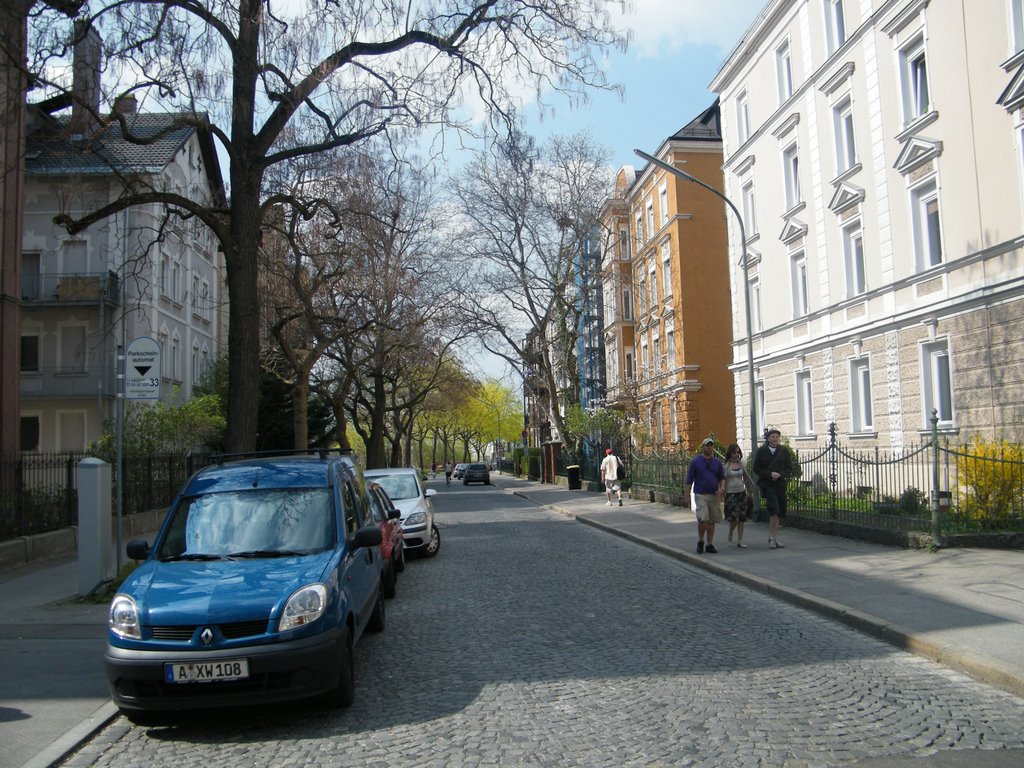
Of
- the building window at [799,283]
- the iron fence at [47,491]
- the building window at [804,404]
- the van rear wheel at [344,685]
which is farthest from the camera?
the building window at [799,283]

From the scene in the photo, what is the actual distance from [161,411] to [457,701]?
859 inches

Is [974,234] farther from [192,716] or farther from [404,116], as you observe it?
[192,716]

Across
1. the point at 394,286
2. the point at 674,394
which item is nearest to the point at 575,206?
the point at 674,394

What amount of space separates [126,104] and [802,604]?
1124cm

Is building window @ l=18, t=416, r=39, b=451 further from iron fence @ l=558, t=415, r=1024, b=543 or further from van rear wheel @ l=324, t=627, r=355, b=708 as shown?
van rear wheel @ l=324, t=627, r=355, b=708

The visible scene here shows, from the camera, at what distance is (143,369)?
456 inches

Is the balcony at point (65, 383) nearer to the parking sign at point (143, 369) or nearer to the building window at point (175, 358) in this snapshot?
the building window at point (175, 358)

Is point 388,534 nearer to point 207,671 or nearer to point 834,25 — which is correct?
point 207,671

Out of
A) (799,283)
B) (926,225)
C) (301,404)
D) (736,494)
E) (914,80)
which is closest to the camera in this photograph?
(736,494)

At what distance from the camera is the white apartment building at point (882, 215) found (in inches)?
663

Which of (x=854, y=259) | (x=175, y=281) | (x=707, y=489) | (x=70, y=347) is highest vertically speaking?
(x=175, y=281)

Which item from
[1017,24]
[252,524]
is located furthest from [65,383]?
[1017,24]

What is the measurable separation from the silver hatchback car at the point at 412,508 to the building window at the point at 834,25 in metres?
15.7

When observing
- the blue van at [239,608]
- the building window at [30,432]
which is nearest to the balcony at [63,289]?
the building window at [30,432]
